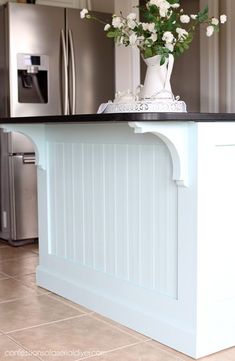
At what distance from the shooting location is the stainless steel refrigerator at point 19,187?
4.31 meters

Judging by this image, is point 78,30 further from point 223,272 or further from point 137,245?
point 223,272

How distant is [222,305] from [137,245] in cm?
47

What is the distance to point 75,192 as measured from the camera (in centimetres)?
296

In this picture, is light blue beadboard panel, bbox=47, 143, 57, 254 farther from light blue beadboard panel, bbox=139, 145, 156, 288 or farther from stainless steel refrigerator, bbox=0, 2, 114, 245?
stainless steel refrigerator, bbox=0, 2, 114, 245

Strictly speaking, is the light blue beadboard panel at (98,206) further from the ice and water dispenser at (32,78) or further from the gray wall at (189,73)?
the gray wall at (189,73)

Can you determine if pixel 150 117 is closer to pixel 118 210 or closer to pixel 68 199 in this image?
pixel 118 210

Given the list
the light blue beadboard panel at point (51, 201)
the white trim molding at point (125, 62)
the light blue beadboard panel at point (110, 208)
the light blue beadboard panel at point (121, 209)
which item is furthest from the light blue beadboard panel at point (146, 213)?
the white trim molding at point (125, 62)

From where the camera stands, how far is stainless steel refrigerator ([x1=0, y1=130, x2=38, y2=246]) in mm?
4309

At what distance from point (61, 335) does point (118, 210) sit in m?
0.63

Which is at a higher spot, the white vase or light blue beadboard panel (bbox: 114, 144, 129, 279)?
the white vase

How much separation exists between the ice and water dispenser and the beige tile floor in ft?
5.54

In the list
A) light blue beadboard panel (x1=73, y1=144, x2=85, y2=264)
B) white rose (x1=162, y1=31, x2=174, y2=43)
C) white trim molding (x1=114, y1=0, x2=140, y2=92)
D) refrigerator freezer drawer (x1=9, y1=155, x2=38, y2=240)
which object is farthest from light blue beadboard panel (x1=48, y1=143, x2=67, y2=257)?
white trim molding (x1=114, y1=0, x2=140, y2=92)

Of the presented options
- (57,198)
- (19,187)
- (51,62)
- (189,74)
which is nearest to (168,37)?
(57,198)

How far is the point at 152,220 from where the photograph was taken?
2.44 meters
